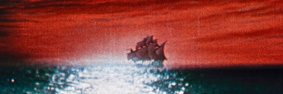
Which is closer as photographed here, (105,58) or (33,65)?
(105,58)

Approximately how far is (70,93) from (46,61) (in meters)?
2.77

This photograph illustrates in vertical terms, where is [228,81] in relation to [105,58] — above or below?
below

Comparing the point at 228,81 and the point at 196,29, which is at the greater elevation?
the point at 196,29

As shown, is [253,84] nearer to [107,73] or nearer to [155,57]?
[107,73]

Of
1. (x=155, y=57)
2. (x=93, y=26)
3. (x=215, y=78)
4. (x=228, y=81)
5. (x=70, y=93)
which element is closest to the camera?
(x=70, y=93)

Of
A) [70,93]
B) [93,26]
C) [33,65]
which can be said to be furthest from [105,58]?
[33,65]

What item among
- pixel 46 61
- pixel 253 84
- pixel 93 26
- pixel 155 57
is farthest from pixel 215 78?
pixel 155 57

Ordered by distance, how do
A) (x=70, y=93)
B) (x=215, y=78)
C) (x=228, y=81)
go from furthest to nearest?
(x=215, y=78) < (x=228, y=81) < (x=70, y=93)

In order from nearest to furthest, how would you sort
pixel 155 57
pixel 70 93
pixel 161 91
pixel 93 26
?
1. pixel 70 93
2. pixel 161 91
3. pixel 93 26
4. pixel 155 57

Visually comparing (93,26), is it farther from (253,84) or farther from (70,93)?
(253,84)

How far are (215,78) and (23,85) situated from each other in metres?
5.25

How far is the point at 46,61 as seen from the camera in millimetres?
8062

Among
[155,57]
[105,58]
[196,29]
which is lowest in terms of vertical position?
[155,57]

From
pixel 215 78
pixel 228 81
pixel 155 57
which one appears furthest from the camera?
pixel 155 57
